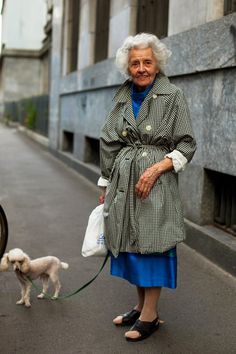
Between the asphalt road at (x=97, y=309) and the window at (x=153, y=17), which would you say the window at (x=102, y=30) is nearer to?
the window at (x=153, y=17)

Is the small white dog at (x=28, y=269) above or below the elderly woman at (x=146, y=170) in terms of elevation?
below

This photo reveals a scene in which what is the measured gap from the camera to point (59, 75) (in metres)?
15.9

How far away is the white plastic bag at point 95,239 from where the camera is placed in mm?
3881

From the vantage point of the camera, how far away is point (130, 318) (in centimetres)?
409

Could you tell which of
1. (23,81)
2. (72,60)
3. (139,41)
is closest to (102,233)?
(139,41)

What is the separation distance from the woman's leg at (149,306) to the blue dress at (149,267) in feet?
0.38

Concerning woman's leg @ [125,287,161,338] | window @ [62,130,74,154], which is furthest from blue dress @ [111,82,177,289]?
window @ [62,130,74,154]

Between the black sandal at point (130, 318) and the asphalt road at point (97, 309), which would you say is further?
the black sandal at point (130, 318)

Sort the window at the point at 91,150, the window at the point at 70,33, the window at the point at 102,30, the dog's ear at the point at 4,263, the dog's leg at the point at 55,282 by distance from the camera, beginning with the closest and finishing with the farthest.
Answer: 1. the dog's ear at the point at 4,263
2. the dog's leg at the point at 55,282
3. the window at the point at 102,30
4. the window at the point at 91,150
5. the window at the point at 70,33

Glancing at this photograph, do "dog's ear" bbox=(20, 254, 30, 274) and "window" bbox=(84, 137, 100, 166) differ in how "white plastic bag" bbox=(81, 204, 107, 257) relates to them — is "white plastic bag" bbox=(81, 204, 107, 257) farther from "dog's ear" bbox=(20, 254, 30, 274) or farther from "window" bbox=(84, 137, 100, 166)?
"window" bbox=(84, 137, 100, 166)

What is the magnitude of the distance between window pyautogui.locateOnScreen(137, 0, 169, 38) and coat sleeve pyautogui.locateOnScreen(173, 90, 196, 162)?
4654 mm

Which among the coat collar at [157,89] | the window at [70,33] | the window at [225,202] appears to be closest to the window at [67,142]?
the window at [70,33]

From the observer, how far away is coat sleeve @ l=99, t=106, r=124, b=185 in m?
3.83

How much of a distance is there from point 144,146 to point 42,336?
142cm
